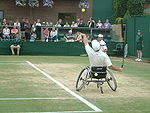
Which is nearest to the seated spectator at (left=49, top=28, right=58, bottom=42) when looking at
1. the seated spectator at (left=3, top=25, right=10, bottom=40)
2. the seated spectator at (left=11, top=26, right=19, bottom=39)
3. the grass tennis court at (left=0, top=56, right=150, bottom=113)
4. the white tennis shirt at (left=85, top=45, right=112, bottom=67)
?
the seated spectator at (left=11, top=26, right=19, bottom=39)

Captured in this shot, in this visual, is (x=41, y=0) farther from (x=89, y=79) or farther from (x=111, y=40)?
(x=89, y=79)

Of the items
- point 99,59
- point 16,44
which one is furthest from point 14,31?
point 99,59

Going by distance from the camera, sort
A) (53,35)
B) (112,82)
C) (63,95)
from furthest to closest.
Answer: (53,35), (112,82), (63,95)

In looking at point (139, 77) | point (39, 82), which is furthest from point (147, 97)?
point (139, 77)

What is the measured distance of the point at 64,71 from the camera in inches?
716

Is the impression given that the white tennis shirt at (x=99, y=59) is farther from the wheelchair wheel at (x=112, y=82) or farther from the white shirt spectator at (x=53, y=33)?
the white shirt spectator at (x=53, y=33)

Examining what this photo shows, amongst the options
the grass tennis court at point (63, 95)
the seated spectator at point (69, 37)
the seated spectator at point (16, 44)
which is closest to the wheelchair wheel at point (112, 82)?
the grass tennis court at point (63, 95)

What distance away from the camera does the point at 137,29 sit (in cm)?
2908

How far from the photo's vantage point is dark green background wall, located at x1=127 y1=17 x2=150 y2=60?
1067 inches

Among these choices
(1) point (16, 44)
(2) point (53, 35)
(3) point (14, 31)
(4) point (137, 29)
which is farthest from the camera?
(2) point (53, 35)

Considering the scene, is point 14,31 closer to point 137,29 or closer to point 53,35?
point 53,35

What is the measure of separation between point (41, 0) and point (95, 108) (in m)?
29.6

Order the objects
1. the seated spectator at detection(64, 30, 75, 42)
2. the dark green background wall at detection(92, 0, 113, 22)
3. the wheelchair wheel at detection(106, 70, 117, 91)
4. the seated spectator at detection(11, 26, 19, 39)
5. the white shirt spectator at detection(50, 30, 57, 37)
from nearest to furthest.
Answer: the wheelchair wheel at detection(106, 70, 117, 91) → the seated spectator at detection(11, 26, 19, 39) → the white shirt spectator at detection(50, 30, 57, 37) → the seated spectator at detection(64, 30, 75, 42) → the dark green background wall at detection(92, 0, 113, 22)

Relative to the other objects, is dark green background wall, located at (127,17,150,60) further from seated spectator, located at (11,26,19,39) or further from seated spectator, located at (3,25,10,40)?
seated spectator, located at (3,25,10,40)
